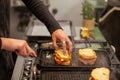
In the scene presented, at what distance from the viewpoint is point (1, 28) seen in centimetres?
133

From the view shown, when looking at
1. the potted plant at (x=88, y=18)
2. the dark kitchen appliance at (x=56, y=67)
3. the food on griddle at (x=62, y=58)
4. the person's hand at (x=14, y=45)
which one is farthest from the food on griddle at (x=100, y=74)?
the potted plant at (x=88, y=18)

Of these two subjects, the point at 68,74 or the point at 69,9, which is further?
the point at 69,9

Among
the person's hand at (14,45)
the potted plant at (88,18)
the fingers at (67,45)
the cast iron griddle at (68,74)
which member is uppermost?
the potted plant at (88,18)

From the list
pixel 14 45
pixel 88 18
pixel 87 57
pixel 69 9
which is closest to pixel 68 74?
pixel 87 57

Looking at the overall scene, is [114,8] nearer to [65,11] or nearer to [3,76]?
[65,11]

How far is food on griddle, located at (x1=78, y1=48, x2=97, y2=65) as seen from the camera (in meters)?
1.33

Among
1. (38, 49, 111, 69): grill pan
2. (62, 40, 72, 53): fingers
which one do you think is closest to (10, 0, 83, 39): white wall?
(38, 49, 111, 69): grill pan

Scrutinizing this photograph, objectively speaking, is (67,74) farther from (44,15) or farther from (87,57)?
(44,15)

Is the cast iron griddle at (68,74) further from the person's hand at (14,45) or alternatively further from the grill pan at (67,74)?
the person's hand at (14,45)

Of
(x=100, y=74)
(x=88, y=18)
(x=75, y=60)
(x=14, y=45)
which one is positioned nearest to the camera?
(x=14, y=45)

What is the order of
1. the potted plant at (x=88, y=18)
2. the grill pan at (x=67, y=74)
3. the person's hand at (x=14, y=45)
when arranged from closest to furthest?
the person's hand at (x=14, y=45)
the grill pan at (x=67, y=74)
the potted plant at (x=88, y=18)

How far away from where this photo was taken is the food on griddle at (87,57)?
4.37ft

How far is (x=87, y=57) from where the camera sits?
134cm

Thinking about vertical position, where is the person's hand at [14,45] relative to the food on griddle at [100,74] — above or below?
above
